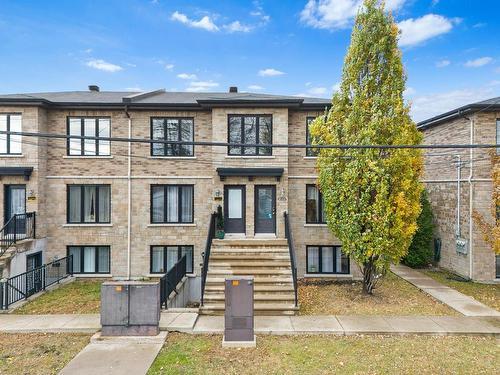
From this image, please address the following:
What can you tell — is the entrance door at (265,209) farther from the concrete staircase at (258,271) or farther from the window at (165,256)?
the window at (165,256)

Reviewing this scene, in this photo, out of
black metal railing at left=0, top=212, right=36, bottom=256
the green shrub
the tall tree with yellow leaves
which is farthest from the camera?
the green shrub

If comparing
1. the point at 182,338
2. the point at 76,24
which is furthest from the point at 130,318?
the point at 76,24

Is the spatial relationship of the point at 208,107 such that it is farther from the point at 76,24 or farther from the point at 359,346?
the point at 76,24

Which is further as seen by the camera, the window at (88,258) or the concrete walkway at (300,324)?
the window at (88,258)

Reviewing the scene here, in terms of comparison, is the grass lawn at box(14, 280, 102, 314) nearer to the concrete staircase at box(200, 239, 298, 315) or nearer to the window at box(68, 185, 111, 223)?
the window at box(68, 185, 111, 223)

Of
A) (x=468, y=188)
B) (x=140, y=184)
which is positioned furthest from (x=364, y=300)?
(x=140, y=184)

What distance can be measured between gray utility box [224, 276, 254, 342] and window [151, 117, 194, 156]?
800cm

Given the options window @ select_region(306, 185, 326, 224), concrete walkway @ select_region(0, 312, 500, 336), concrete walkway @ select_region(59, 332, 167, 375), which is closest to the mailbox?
concrete walkway @ select_region(0, 312, 500, 336)

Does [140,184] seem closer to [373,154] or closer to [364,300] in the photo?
[373,154]

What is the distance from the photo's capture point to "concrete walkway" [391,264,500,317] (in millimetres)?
10164

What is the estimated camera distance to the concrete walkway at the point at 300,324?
8.56 meters

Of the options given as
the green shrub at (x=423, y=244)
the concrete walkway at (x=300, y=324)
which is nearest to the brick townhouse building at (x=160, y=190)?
the green shrub at (x=423, y=244)

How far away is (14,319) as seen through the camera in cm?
945

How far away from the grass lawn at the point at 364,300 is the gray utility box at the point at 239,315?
2.57 metres
